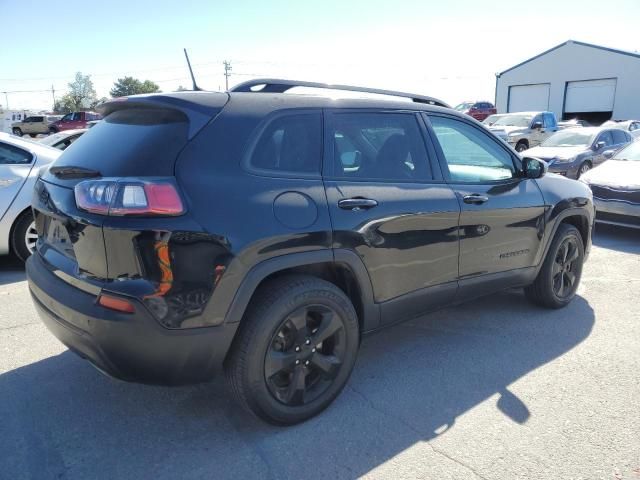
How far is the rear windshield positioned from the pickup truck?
17.5 m

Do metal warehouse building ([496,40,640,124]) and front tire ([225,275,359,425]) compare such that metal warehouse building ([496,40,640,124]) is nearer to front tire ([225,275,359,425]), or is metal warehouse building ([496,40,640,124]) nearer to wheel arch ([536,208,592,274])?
wheel arch ([536,208,592,274])

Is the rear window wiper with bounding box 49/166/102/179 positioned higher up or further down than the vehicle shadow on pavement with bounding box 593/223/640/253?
higher up

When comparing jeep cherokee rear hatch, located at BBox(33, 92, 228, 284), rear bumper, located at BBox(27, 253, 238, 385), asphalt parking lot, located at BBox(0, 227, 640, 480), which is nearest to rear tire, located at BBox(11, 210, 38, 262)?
asphalt parking lot, located at BBox(0, 227, 640, 480)

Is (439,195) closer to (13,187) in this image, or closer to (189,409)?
(189,409)

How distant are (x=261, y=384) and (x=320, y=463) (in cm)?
47

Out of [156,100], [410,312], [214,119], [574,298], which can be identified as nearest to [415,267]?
[410,312]

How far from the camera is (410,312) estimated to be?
3365 mm

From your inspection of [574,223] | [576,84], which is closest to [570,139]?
[574,223]

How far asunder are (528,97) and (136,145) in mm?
41217

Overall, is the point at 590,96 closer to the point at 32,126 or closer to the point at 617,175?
the point at 617,175

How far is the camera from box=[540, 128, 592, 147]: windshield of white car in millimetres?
12984

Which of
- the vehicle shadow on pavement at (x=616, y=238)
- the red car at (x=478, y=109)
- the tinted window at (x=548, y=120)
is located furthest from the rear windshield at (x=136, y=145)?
the red car at (x=478, y=109)

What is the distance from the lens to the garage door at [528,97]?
3825 cm

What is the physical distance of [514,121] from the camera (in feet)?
66.2
